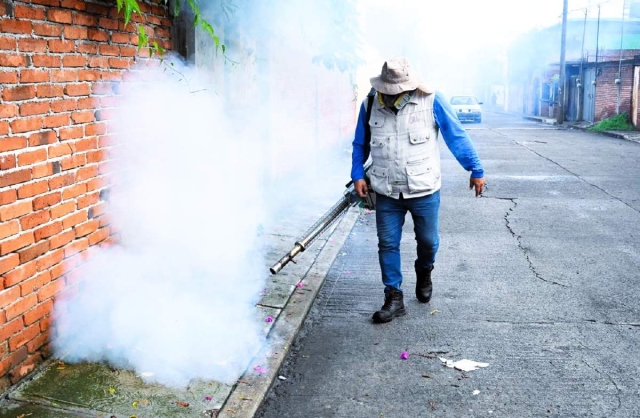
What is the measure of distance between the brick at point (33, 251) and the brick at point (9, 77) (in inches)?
34.3

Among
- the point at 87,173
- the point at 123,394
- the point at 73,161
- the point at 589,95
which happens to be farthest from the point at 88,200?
the point at 589,95

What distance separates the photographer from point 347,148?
54.4 feet

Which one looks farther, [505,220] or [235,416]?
[505,220]

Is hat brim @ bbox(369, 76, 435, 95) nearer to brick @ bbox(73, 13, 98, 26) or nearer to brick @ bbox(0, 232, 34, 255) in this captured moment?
brick @ bbox(73, 13, 98, 26)

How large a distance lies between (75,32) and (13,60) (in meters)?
0.64

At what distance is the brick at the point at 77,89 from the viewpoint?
146 inches

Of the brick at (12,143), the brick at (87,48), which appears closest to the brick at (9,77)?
the brick at (12,143)

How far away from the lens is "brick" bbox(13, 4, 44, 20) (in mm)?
3238

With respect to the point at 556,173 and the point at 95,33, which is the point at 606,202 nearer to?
the point at 556,173

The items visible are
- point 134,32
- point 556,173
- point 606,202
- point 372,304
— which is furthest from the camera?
point 556,173

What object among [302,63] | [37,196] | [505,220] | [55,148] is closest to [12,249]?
[37,196]

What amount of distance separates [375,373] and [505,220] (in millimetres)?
4931

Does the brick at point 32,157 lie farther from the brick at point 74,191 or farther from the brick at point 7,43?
the brick at point 7,43

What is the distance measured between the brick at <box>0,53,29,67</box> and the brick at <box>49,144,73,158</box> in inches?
19.2
